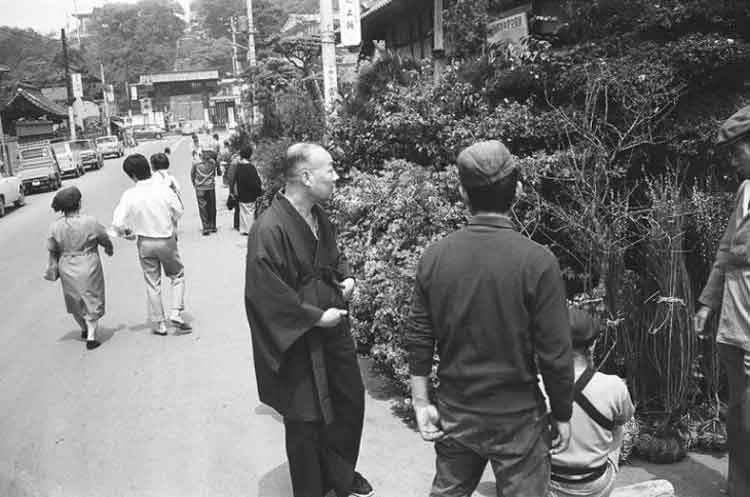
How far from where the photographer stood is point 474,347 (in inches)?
96.2

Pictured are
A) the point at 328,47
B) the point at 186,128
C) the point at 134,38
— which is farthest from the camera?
the point at 134,38

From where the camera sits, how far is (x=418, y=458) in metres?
4.37

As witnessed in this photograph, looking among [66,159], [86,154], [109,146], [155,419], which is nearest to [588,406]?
[155,419]

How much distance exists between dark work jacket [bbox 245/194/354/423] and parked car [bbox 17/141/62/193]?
988 inches

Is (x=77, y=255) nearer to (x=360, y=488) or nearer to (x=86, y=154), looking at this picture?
(x=360, y=488)

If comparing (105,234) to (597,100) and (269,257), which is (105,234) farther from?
(597,100)

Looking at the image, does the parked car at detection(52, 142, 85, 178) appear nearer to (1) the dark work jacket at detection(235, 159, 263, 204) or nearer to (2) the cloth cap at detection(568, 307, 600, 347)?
(1) the dark work jacket at detection(235, 159, 263, 204)

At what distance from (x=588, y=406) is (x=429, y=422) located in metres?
0.78

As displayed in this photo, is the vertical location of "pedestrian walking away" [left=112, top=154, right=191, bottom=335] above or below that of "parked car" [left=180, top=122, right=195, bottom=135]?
below

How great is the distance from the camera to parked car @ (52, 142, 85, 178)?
2969cm

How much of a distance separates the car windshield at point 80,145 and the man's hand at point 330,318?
31620 millimetres

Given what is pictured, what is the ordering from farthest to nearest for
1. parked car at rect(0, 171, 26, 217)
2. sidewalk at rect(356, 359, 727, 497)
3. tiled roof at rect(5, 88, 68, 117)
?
1. tiled roof at rect(5, 88, 68, 117)
2. parked car at rect(0, 171, 26, 217)
3. sidewalk at rect(356, 359, 727, 497)

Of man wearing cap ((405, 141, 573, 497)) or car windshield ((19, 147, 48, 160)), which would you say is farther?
car windshield ((19, 147, 48, 160))

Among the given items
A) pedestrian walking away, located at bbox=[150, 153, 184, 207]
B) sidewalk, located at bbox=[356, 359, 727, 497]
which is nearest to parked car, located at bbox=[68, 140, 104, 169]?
pedestrian walking away, located at bbox=[150, 153, 184, 207]
